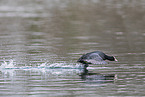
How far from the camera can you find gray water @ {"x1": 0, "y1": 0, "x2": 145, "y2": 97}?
48.0ft

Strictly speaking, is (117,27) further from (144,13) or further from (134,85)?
(134,85)

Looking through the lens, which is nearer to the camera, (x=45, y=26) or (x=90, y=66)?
(x=90, y=66)

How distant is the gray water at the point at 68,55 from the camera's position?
576 inches

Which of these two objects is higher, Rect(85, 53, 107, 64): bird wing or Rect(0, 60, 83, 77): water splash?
Rect(85, 53, 107, 64): bird wing

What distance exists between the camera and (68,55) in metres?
21.1

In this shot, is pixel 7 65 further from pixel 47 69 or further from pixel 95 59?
pixel 95 59

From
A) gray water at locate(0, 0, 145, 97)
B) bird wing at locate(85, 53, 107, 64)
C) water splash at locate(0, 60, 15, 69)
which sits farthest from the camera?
water splash at locate(0, 60, 15, 69)

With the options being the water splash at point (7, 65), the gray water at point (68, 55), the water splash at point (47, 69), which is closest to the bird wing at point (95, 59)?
Answer: the gray water at point (68, 55)

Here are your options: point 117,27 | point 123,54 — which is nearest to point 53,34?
point 117,27

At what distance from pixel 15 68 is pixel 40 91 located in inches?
167

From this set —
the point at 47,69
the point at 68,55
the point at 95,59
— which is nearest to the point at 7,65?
the point at 47,69

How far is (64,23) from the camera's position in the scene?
121ft

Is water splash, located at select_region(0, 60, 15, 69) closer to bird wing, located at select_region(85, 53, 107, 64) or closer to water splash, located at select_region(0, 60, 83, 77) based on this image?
water splash, located at select_region(0, 60, 83, 77)

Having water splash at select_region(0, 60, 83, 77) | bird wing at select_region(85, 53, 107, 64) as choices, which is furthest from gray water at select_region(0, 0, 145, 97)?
bird wing at select_region(85, 53, 107, 64)
